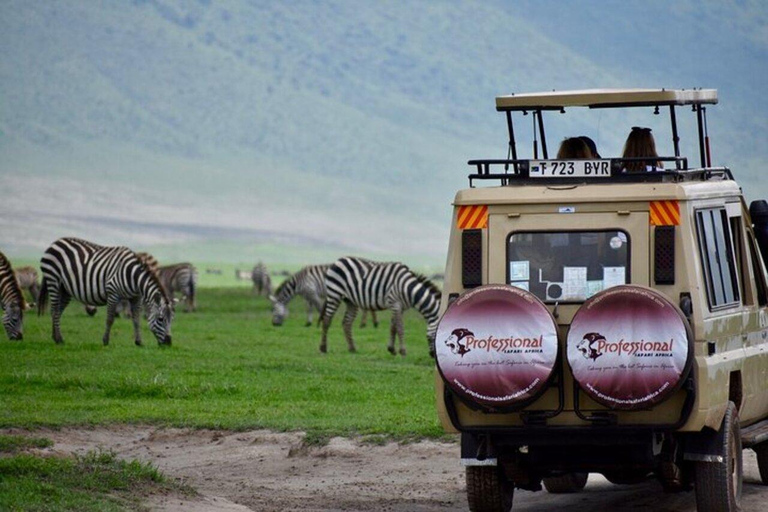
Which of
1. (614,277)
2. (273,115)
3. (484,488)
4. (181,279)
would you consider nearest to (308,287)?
(181,279)

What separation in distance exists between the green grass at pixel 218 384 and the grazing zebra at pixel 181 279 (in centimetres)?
1292

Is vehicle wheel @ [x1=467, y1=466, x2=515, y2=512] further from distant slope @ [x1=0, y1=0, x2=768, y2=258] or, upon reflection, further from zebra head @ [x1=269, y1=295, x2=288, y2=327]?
distant slope @ [x1=0, y1=0, x2=768, y2=258]

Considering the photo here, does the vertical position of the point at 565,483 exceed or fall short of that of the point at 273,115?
it falls short

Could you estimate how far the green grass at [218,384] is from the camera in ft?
54.9

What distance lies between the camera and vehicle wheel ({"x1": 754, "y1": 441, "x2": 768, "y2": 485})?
1331cm

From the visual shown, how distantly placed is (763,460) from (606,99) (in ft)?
11.4

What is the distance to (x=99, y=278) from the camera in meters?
A: 28.9

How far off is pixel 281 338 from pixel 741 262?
69.1 feet

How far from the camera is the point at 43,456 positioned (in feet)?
44.1

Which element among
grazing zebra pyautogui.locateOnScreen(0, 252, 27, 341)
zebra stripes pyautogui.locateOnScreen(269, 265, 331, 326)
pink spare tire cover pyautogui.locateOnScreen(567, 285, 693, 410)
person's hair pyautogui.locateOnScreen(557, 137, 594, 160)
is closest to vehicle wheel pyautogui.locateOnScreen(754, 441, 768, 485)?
person's hair pyautogui.locateOnScreen(557, 137, 594, 160)

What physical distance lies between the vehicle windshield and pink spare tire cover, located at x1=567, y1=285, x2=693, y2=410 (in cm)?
53

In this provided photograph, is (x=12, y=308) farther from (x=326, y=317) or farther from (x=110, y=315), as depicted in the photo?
(x=326, y=317)

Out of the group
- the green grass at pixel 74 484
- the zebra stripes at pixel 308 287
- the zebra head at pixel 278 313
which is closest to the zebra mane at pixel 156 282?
the zebra head at pixel 278 313

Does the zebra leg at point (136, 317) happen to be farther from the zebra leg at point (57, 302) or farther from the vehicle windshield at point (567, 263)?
the vehicle windshield at point (567, 263)
